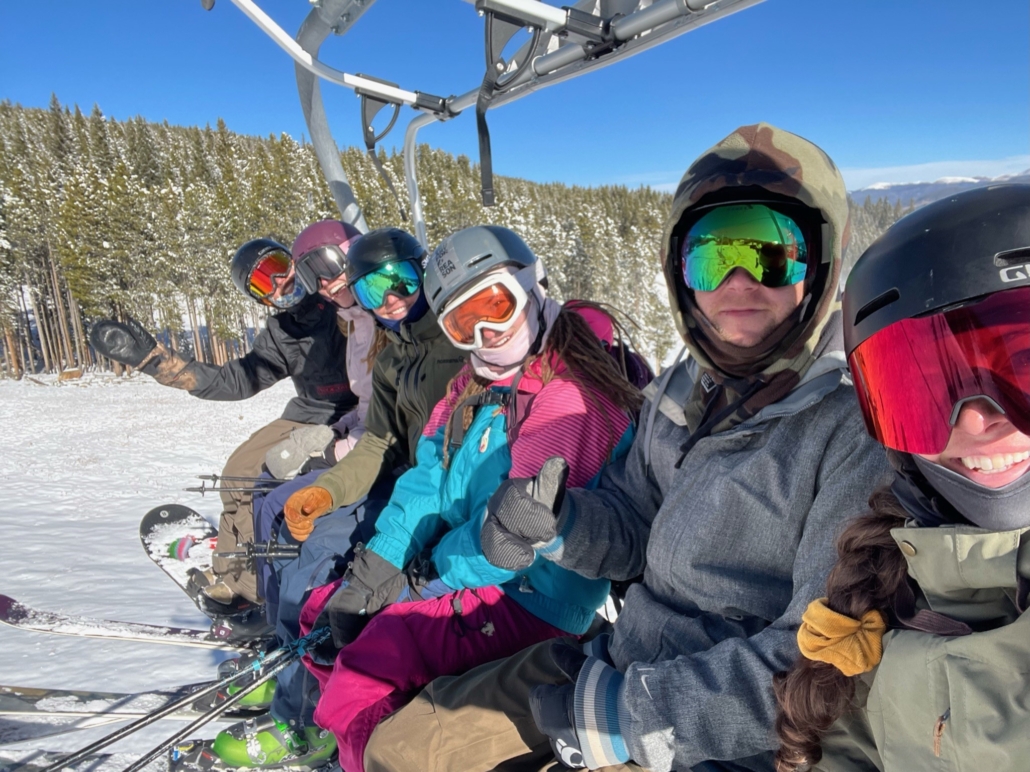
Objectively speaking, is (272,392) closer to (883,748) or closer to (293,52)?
(293,52)

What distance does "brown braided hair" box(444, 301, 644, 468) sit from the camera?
7.31 ft

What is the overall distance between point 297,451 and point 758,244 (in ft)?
10.7

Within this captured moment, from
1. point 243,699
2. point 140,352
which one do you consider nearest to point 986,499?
point 243,699

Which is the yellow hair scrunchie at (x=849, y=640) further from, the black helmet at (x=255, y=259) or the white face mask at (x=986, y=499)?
the black helmet at (x=255, y=259)

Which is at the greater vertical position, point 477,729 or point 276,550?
point 276,550

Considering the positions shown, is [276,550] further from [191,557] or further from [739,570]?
[739,570]

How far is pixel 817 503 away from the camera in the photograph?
3.92 feet

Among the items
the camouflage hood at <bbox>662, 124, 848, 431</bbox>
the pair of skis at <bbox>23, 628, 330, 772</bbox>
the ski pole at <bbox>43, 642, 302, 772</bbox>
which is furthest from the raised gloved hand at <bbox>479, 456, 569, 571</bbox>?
the ski pole at <bbox>43, 642, 302, 772</bbox>

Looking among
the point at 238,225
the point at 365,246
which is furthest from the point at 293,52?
the point at 238,225

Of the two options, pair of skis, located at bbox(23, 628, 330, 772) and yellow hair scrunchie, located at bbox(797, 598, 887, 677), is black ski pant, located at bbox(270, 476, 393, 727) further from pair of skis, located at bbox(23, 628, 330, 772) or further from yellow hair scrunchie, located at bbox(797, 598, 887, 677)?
yellow hair scrunchie, located at bbox(797, 598, 887, 677)

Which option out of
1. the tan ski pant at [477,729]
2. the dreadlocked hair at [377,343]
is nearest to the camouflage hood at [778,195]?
the tan ski pant at [477,729]

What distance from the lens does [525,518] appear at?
1675mm

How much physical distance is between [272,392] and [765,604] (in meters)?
24.9

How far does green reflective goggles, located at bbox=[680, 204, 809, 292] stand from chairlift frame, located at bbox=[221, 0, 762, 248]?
1.25 meters
